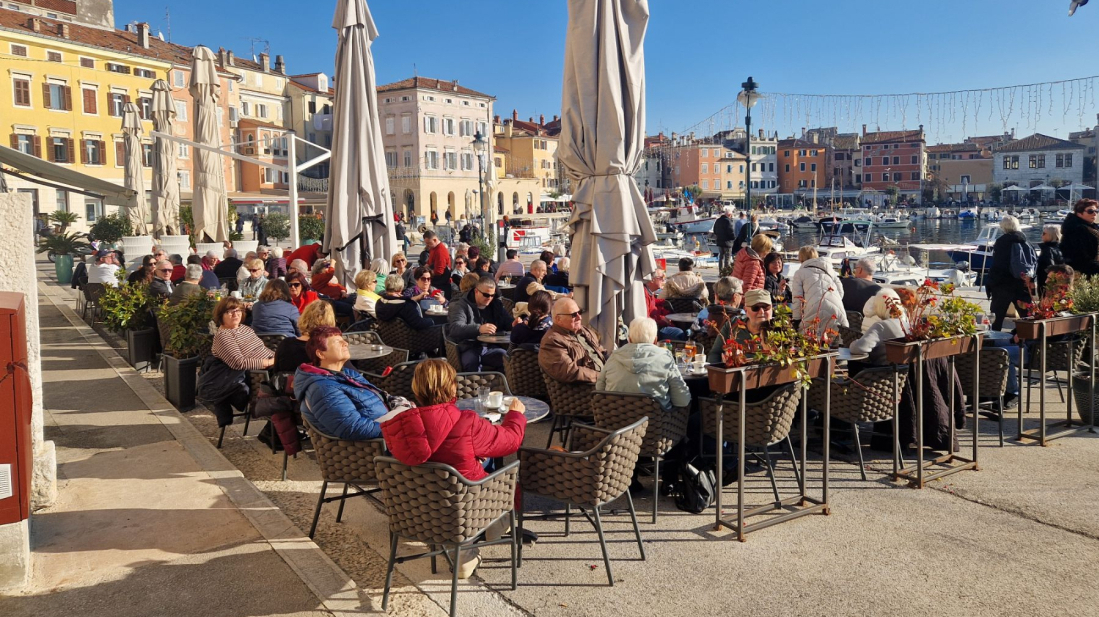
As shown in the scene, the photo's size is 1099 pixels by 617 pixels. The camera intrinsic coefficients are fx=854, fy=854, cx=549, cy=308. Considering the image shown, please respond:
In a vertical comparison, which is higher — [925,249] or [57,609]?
[925,249]

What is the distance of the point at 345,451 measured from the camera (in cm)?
460

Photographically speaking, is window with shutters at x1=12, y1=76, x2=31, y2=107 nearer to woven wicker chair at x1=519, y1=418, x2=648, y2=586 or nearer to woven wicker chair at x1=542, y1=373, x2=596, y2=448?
woven wicker chair at x1=542, y1=373, x2=596, y2=448

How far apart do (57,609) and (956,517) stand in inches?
190

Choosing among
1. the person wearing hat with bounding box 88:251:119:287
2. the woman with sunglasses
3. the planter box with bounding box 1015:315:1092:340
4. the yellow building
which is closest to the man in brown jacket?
the planter box with bounding box 1015:315:1092:340

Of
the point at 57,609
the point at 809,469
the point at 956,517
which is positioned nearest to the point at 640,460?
the point at 809,469

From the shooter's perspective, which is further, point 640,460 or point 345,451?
point 640,460

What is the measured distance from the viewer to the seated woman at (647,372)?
5.03m

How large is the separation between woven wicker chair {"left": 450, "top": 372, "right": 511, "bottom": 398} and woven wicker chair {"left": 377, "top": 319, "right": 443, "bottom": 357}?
257 centimetres

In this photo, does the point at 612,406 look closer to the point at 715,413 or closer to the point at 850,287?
the point at 715,413

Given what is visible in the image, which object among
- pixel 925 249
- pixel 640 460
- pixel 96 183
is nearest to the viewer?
pixel 640 460

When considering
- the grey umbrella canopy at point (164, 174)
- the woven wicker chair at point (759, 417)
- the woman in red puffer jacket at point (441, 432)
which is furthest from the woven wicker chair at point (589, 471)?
the grey umbrella canopy at point (164, 174)

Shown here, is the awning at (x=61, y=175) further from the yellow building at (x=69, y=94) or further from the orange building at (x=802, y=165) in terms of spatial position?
the orange building at (x=802, y=165)

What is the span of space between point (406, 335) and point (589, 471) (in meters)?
4.36

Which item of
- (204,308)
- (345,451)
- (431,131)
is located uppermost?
(431,131)
